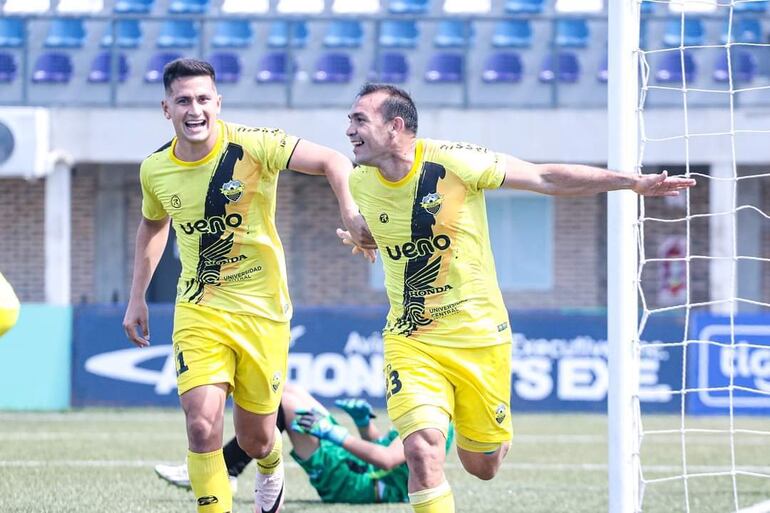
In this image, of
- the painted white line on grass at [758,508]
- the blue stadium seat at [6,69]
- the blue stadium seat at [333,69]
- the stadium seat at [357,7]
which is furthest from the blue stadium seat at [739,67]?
the painted white line on grass at [758,508]

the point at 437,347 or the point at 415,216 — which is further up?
the point at 415,216

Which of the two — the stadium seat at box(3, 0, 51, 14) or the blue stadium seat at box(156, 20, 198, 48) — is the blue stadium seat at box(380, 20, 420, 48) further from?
the stadium seat at box(3, 0, 51, 14)

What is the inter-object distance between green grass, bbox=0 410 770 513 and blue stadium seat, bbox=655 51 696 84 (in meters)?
8.27

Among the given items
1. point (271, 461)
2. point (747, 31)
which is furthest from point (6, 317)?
point (747, 31)

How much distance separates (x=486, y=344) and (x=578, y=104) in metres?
15.1

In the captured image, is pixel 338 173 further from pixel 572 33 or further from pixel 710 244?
pixel 572 33

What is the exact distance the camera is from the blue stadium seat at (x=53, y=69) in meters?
21.2

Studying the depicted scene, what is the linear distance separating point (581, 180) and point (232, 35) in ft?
54.6

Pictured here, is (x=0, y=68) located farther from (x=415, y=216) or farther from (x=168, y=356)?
(x=415, y=216)

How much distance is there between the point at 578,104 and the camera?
2038cm

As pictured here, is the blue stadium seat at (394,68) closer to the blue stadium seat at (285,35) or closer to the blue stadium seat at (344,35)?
the blue stadium seat at (344,35)

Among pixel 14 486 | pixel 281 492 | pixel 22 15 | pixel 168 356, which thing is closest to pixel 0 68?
pixel 22 15

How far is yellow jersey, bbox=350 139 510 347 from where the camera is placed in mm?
5688

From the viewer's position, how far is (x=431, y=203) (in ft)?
18.6
